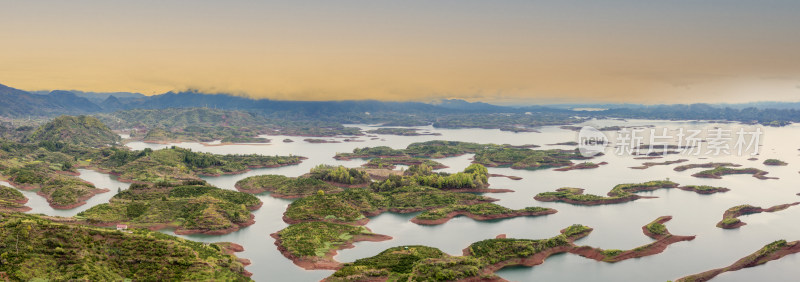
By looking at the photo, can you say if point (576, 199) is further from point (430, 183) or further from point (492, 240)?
point (492, 240)

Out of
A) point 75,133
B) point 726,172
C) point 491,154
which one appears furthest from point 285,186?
point 75,133

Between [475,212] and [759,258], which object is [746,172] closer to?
[759,258]

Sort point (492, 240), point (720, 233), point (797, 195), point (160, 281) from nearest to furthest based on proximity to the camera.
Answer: point (160, 281)
point (492, 240)
point (720, 233)
point (797, 195)

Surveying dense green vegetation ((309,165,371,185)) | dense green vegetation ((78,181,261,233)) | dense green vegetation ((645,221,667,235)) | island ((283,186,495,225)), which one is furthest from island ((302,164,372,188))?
dense green vegetation ((645,221,667,235))

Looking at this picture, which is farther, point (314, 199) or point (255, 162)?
point (255, 162)

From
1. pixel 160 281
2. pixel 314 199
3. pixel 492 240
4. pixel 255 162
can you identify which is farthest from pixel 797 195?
pixel 255 162

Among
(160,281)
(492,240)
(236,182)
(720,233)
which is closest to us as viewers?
(160,281)

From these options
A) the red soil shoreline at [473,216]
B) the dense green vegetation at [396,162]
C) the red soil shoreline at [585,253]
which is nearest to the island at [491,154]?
the dense green vegetation at [396,162]
